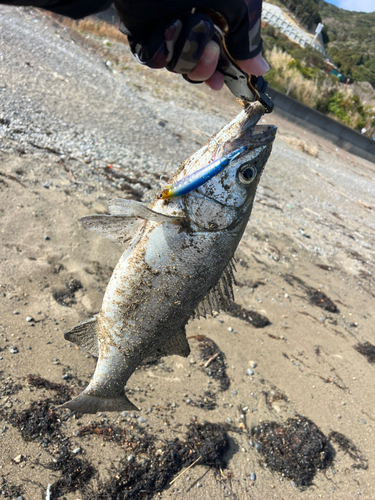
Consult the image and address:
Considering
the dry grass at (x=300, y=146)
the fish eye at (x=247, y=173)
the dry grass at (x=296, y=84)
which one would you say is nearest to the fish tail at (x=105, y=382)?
the fish eye at (x=247, y=173)

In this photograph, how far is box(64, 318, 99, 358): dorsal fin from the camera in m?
2.97

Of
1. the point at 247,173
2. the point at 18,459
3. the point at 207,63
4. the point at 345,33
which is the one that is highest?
the point at 345,33

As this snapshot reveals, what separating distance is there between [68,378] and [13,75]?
962 cm

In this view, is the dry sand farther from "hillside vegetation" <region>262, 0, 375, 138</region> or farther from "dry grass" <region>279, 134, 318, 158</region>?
"hillside vegetation" <region>262, 0, 375, 138</region>

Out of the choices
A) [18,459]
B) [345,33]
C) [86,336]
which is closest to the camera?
[86,336]

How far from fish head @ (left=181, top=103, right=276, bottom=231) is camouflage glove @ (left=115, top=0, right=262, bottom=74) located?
505 mm

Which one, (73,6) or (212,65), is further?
(212,65)

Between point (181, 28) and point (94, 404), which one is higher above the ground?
point (181, 28)

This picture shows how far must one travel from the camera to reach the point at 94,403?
292 centimetres

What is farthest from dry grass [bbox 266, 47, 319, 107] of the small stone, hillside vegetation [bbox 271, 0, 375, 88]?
hillside vegetation [bbox 271, 0, 375, 88]

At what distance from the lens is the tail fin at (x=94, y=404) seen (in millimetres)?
2848

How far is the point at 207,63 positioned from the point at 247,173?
85 cm

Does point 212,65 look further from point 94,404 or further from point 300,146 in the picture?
point 300,146

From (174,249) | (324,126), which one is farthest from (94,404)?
(324,126)
